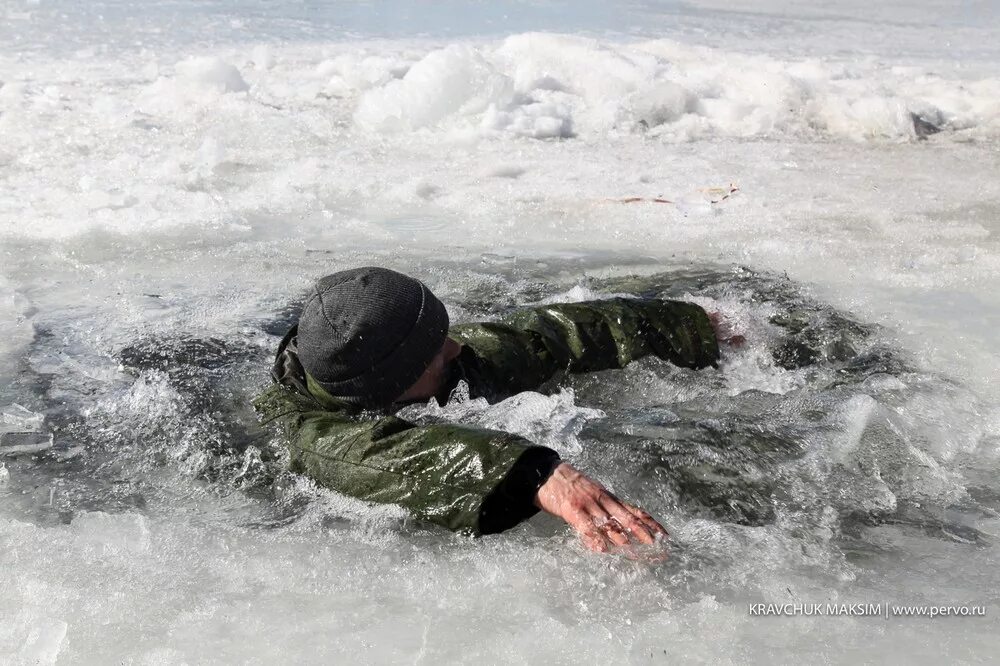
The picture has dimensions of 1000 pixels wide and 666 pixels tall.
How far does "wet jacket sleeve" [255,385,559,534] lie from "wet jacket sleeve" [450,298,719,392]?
639mm

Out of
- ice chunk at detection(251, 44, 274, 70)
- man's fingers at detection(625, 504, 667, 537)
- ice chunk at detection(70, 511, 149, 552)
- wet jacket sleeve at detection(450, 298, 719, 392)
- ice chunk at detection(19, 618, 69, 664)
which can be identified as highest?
ice chunk at detection(251, 44, 274, 70)

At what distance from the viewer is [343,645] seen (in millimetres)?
1764

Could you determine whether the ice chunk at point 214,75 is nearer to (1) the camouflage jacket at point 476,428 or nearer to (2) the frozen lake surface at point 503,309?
(2) the frozen lake surface at point 503,309

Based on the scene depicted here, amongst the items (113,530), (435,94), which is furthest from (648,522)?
(435,94)

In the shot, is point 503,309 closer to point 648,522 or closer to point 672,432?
point 672,432

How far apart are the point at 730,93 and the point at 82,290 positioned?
4.66 meters

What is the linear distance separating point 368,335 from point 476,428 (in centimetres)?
37

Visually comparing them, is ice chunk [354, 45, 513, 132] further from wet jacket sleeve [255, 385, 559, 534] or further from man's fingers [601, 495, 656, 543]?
man's fingers [601, 495, 656, 543]

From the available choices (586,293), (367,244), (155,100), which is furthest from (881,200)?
(155,100)

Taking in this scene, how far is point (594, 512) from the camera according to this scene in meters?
1.94

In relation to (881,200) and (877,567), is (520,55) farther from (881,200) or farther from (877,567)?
(877,567)

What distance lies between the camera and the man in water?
2.02 m

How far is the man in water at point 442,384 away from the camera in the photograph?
2.02m

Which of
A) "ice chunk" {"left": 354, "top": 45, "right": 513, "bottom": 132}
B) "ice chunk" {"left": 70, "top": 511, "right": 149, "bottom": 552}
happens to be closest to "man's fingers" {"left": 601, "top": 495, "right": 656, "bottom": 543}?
"ice chunk" {"left": 70, "top": 511, "right": 149, "bottom": 552}
